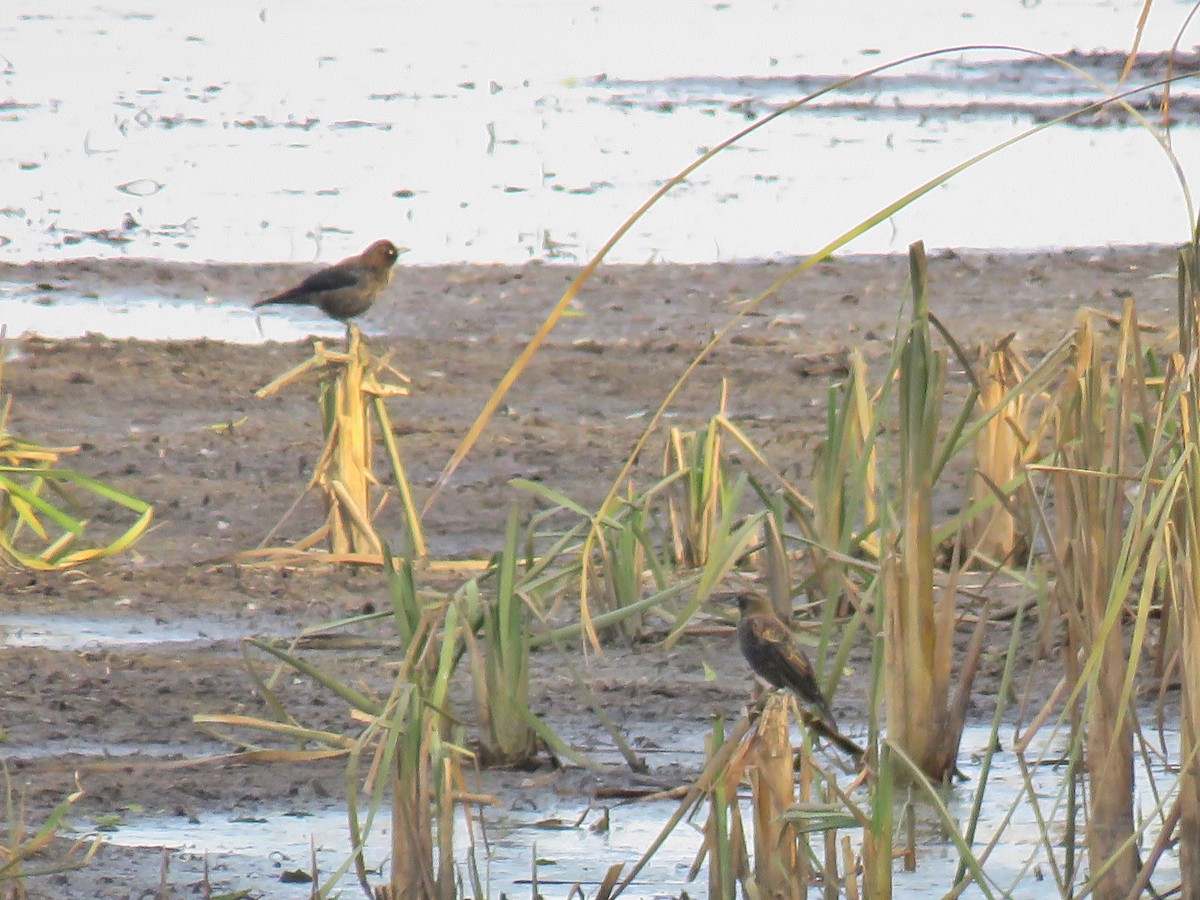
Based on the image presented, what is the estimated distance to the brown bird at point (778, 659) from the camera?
4.66 metres

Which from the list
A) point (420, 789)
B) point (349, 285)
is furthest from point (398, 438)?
point (420, 789)

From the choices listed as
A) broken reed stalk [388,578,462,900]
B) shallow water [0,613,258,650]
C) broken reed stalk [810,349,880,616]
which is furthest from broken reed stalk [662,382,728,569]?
broken reed stalk [388,578,462,900]

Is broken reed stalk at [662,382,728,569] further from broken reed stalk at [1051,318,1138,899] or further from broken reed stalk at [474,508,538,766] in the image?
broken reed stalk at [1051,318,1138,899]

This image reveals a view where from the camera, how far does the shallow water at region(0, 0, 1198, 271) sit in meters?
13.8

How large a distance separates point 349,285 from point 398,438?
884mm

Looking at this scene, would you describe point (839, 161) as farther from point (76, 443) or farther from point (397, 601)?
point (397, 601)

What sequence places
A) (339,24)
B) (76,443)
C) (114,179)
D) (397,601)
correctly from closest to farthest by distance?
(397,601)
(76,443)
(114,179)
(339,24)

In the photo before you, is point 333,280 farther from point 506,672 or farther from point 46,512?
point 506,672

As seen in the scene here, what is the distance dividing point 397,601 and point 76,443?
15.1 ft

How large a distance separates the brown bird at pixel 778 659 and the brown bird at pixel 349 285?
484 centimetres

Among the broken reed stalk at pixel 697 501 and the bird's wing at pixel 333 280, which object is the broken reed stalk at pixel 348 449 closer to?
the broken reed stalk at pixel 697 501

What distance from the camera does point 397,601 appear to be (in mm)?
4332

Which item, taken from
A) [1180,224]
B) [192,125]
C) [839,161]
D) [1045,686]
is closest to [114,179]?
[192,125]

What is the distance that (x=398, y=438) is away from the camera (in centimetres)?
888
